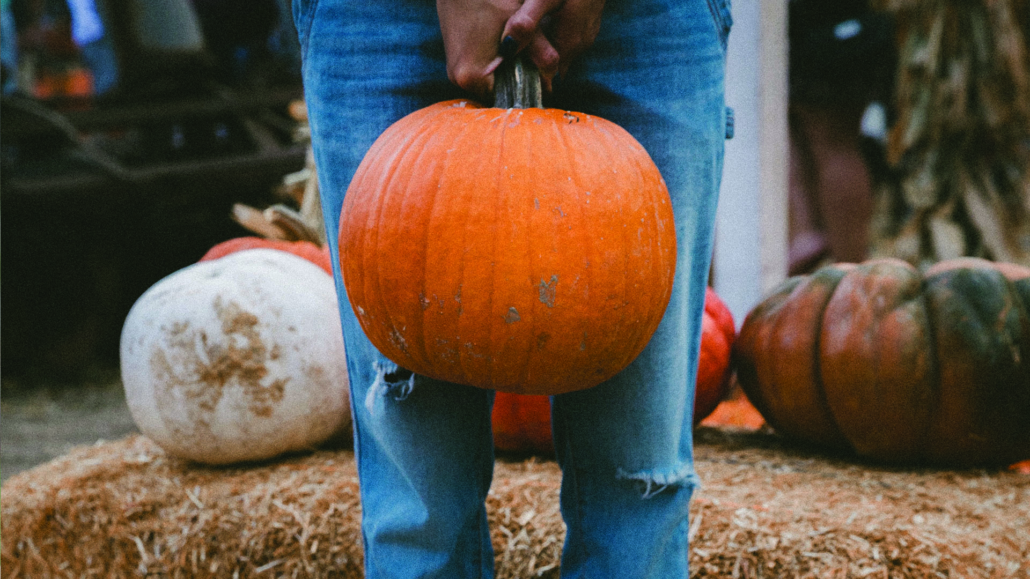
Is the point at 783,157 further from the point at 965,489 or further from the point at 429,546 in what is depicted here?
the point at 429,546

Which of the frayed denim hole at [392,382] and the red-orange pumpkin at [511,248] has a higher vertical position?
the red-orange pumpkin at [511,248]

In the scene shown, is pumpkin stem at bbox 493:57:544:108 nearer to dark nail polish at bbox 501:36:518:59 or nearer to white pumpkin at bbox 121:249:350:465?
dark nail polish at bbox 501:36:518:59

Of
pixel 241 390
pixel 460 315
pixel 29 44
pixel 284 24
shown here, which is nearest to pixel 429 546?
A: pixel 460 315

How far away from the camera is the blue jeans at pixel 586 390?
93 centimetres

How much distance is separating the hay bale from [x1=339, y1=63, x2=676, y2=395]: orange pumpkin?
79 centimetres

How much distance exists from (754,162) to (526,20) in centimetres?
196

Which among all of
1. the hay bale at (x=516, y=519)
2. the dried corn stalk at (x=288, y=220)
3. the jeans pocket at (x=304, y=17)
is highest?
the jeans pocket at (x=304, y=17)

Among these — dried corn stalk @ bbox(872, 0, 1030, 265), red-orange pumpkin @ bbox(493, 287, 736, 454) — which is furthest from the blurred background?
dried corn stalk @ bbox(872, 0, 1030, 265)

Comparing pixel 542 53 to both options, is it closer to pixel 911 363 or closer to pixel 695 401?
pixel 911 363

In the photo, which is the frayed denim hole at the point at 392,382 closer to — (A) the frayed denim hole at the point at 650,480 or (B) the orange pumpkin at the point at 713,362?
(A) the frayed denim hole at the point at 650,480

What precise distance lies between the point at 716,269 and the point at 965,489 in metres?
1.16

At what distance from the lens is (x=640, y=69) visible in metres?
0.93

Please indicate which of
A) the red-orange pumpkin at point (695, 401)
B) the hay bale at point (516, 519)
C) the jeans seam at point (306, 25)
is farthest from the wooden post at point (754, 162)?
the jeans seam at point (306, 25)

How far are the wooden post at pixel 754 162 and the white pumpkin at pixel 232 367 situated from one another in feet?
4.55
